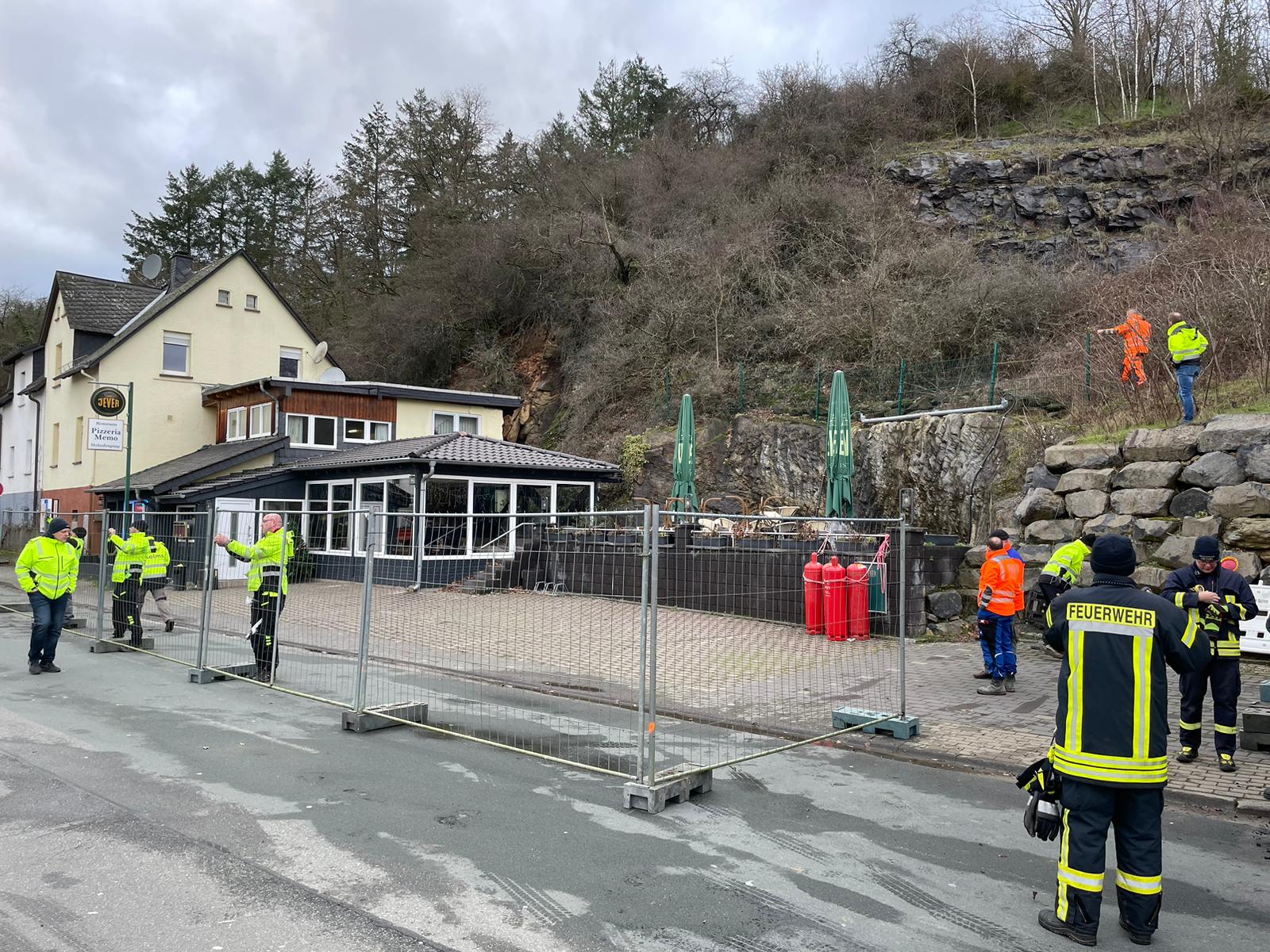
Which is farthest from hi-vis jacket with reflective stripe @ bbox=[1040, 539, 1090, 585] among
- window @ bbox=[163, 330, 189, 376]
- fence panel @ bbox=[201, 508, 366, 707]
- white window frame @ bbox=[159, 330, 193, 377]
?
window @ bbox=[163, 330, 189, 376]

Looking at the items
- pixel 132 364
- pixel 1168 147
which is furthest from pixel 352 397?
pixel 1168 147

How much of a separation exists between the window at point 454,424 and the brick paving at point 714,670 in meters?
21.6

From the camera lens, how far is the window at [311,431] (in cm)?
2742

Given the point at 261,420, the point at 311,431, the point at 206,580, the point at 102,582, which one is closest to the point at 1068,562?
the point at 206,580

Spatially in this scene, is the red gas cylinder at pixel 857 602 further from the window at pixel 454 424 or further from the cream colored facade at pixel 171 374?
the cream colored facade at pixel 171 374

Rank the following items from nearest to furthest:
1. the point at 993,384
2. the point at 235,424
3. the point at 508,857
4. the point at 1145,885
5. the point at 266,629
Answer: the point at 1145,885, the point at 508,857, the point at 266,629, the point at 993,384, the point at 235,424

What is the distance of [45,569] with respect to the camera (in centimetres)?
1034

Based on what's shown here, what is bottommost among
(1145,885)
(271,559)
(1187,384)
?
(1145,885)

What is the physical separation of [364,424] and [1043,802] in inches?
1070

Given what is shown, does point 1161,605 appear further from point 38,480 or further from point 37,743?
point 38,480

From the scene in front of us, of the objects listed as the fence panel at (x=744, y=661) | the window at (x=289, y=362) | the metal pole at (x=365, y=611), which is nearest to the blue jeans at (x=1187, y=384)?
the fence panel at (x=744, y=661)

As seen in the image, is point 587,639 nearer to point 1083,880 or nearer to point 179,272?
point 1083,880

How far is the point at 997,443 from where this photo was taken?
16594 millimetres

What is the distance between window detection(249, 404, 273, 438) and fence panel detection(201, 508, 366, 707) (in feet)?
57.3
